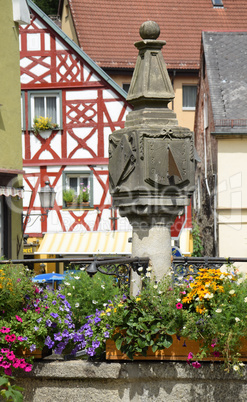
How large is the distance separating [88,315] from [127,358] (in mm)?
592

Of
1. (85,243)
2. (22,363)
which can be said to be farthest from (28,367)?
(85,243)

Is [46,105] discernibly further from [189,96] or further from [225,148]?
[189,96]

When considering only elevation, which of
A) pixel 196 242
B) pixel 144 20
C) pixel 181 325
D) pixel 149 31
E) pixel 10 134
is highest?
pixel 144 20

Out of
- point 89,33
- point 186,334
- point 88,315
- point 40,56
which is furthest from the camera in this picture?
point 89,33

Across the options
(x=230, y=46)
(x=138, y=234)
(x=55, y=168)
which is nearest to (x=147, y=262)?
(x=138, y=234)

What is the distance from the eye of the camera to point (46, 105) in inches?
883

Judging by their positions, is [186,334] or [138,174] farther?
[138,174]

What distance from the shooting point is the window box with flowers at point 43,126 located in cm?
2189

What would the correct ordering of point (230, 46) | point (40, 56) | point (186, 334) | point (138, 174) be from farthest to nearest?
point (230, 46) → point (40, 56) → point (138, 174) → point (186, 334)

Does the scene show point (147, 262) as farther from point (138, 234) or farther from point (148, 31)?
point (148, 31)

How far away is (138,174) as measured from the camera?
6.84 meters

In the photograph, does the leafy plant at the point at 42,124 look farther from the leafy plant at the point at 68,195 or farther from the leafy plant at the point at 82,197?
the leafy plant at the point at 82,197

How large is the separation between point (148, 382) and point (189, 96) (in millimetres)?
25271

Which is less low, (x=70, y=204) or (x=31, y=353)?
(x=70, y=204)
